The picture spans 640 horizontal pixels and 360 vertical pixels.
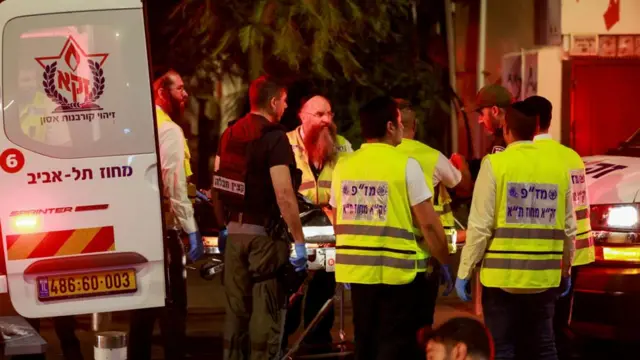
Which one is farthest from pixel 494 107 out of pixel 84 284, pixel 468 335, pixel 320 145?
pixel 468 335

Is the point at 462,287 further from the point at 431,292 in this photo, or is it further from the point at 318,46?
the point at 318,46

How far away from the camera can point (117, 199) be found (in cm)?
655

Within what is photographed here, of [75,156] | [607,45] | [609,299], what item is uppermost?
[607,45]

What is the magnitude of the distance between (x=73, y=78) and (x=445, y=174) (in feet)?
7.00

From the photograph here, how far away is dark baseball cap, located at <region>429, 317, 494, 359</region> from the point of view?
451cm

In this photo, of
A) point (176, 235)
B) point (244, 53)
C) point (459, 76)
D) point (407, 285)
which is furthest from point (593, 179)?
point (459, 76)

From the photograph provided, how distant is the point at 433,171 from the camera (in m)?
6.95

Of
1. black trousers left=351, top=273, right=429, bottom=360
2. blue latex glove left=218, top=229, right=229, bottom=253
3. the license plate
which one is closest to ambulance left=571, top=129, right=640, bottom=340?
black trousers left=351, top=273, right=429, bottom=360

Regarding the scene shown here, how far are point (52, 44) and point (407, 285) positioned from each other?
7.41ft

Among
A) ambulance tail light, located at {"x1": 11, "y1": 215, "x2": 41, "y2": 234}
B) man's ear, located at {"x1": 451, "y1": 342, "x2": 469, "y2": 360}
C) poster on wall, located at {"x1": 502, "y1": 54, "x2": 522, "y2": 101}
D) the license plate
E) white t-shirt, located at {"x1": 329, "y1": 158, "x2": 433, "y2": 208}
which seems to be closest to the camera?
man's ear, located at {"x1": 451, "y1": 342, "x2": 469, "y2": 360}

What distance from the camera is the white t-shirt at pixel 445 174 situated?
696 centimetres

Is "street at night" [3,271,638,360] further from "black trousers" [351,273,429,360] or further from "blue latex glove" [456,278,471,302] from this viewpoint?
"blue latex glove" [456,278,471,302]

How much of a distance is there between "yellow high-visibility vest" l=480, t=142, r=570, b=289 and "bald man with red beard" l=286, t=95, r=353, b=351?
2.26 m

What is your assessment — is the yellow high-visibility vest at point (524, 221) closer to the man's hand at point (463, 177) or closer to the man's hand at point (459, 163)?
the man's hand at point (463, 177)
